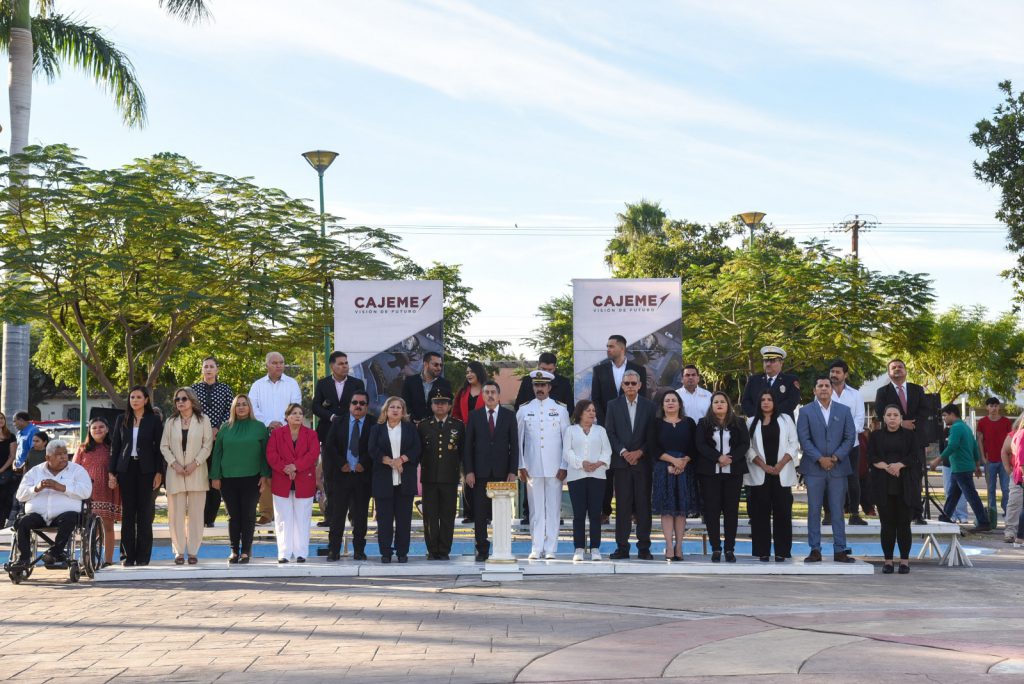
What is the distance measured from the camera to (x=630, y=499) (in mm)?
13023

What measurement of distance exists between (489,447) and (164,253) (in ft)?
34.6

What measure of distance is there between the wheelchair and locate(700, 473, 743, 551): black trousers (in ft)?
20.8

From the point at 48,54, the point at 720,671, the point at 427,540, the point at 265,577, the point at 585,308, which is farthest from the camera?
the point at 48,54

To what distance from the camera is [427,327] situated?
50.6 feet

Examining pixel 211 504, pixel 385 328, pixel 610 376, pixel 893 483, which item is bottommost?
pixel 211 504

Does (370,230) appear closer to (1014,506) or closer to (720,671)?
(1014,506)

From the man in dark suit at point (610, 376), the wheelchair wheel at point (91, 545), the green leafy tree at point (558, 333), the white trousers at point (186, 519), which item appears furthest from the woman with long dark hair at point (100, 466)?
the green leafy tree at point (558, 333)

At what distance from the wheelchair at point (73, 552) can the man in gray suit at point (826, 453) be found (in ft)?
24.3

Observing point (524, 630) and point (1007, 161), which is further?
point (1007, 161)

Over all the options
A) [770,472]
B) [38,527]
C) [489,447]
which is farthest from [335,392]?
[770,472]

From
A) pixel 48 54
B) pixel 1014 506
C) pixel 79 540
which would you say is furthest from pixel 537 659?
pixel 48 54

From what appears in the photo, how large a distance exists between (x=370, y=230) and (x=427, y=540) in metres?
11.4

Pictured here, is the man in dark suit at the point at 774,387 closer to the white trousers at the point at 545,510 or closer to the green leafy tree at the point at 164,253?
the white trousers at the point at 545,510

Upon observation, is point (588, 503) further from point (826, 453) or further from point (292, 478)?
point (292, 478)
